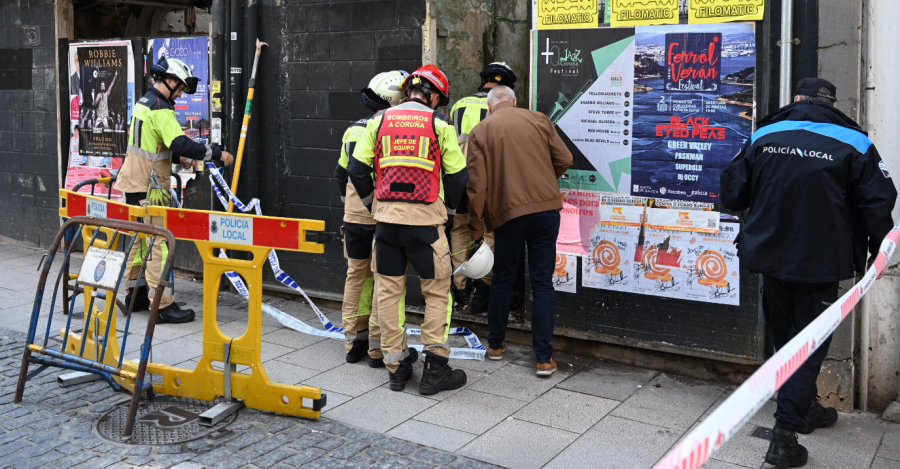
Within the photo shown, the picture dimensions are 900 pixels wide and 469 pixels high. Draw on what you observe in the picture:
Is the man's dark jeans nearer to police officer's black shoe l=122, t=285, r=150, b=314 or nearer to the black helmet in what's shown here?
the black helmet

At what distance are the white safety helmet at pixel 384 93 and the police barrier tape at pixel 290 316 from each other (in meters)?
1.20

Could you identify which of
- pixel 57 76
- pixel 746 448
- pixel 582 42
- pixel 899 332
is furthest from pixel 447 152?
pixel 57 76

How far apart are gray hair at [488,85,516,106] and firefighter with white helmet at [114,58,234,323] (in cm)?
234

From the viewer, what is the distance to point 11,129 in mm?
10477

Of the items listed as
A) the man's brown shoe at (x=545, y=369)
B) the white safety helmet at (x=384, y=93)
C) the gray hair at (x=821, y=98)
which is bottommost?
the man's brown shoe at (x=545, y=369)

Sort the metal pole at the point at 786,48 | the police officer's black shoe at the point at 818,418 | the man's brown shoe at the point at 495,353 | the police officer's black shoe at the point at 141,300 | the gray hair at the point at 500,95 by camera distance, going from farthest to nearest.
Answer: the police officer's black shoe at the point at 141,300 < the man's brown shoe at the point at 495,353 < the gray hair at the point at 500,95 < the metal pole at the point at 786,48 < the police officer's black shoe at the point at 818,418

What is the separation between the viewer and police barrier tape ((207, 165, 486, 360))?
21.4 feet

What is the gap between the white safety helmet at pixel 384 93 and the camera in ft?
20.0

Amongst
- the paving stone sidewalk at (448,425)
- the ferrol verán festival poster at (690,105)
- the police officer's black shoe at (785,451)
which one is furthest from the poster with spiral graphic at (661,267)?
the police officer's black shoe at (785,451)

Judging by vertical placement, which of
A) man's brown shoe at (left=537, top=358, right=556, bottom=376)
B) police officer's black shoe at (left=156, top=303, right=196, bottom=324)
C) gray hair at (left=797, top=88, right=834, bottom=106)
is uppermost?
gray hair at (left=797, top=88, right=834, bottom=106)

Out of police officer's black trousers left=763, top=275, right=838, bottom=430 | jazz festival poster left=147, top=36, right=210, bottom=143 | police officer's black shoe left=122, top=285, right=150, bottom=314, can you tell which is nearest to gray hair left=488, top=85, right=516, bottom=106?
police officer's black trousers left=763, top=275, right=838, bottom=430

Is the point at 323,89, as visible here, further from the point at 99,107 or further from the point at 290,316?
the point at 99,107

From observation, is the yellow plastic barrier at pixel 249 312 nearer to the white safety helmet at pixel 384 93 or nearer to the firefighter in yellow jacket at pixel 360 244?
the firefighter in yellow jacket at pixel 360 244

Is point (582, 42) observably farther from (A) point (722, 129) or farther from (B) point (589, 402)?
(B) point (589, 402)
